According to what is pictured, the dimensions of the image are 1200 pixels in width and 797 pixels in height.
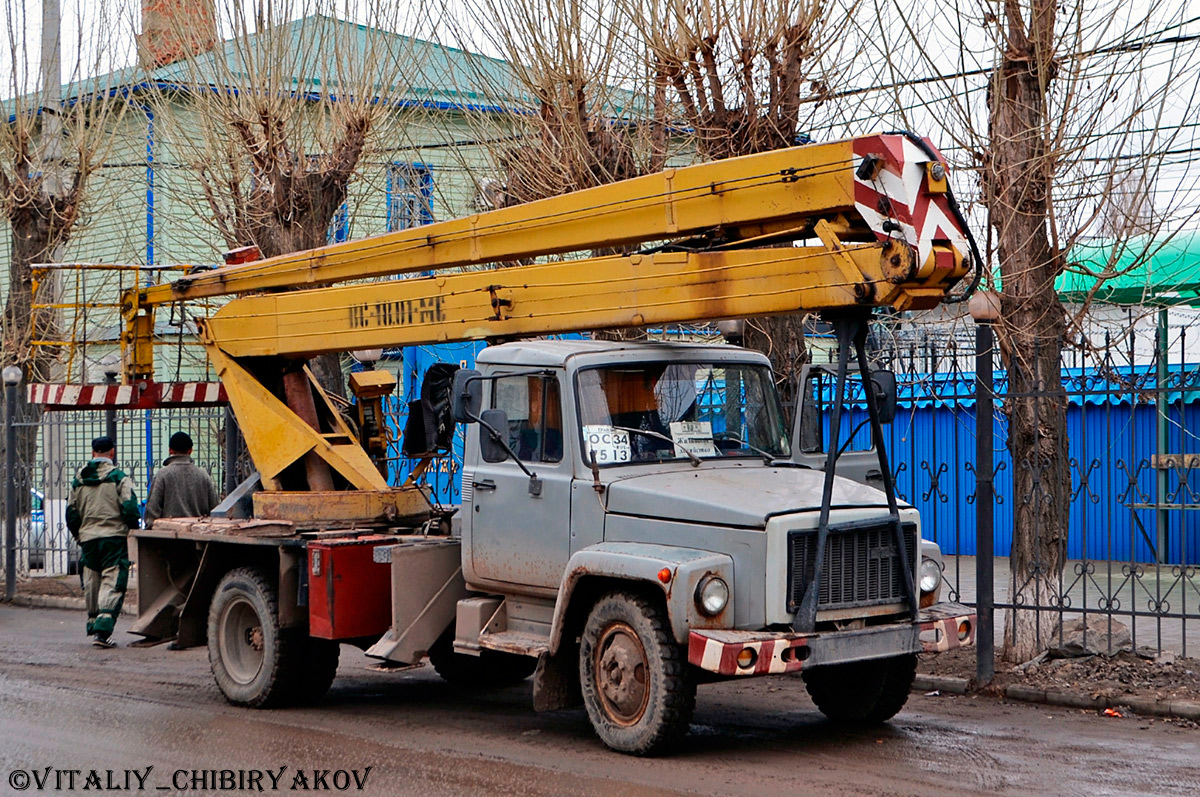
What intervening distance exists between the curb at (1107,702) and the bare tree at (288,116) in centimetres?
848

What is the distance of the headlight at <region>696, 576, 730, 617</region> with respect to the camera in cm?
651

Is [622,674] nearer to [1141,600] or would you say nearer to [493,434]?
[493,434]

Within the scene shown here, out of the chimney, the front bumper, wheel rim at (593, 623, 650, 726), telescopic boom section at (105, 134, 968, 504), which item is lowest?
wheel rim at (593, 623, 650, 726)

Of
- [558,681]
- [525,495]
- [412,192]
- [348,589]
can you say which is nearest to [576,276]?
[525,495]

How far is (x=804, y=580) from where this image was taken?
6668 mm

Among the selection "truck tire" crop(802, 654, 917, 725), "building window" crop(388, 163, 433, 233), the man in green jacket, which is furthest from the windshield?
"building window" crop(388, 163, 433, 233)

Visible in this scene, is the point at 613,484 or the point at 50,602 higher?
the point at 613,484

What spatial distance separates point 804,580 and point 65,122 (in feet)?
47.3

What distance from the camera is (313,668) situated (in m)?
8.87

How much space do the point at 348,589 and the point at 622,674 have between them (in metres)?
2.19

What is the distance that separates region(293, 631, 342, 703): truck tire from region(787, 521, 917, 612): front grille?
3558mm

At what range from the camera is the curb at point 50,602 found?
47.9ft

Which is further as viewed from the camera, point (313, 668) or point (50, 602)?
point (50, 602)

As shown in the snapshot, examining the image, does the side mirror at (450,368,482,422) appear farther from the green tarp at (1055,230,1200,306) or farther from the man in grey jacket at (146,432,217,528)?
the man in grey jacket at (146,432,217,528)
